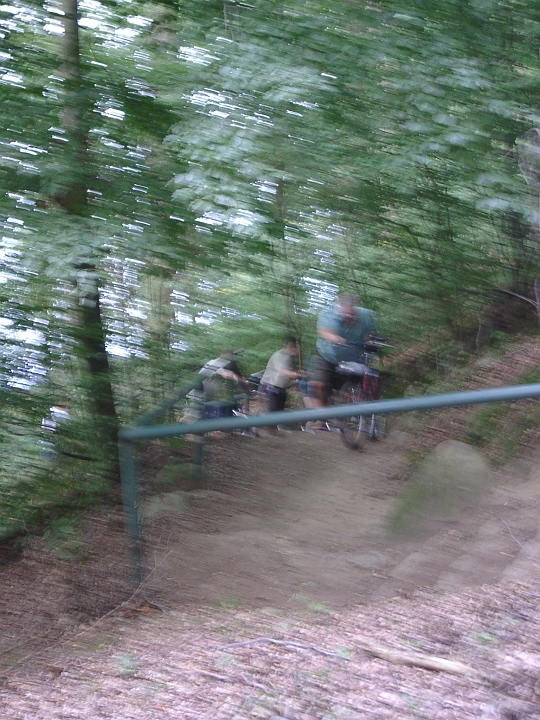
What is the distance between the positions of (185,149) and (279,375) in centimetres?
246

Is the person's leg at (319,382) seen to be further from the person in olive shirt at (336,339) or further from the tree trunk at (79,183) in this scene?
the tree trunk at (79,183)

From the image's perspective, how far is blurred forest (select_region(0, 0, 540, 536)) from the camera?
190 inches

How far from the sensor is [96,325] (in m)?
5.57

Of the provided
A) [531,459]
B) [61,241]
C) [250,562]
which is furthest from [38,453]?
[531,459]

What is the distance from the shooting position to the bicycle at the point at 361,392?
353cm

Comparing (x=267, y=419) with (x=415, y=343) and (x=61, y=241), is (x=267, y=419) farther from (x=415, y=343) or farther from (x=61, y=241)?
(x=415, y=343)

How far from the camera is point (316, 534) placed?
12.8ft

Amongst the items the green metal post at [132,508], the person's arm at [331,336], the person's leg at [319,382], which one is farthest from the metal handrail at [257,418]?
the person's arm at [331,336]

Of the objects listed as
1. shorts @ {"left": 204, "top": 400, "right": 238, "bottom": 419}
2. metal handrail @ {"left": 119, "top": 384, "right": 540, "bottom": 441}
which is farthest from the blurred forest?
metal handrail @ {"left": 119, "top": 384, "right": 540, "bottom": 441}

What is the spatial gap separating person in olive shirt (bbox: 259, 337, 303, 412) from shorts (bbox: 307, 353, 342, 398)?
0.20 meters

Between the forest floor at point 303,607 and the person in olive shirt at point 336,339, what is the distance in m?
2.07

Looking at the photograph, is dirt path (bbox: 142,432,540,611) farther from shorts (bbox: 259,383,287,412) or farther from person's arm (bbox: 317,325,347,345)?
person's arm (bbox: 317,325,347,345)

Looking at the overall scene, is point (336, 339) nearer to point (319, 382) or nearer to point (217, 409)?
point (319, 382)

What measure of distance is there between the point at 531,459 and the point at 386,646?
952 millimetres
